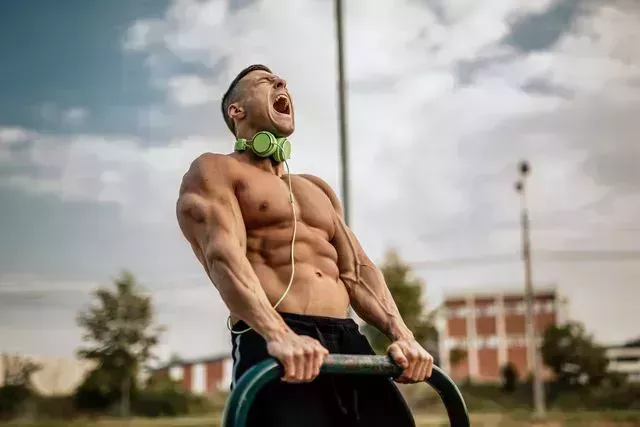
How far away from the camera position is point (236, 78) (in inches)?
108

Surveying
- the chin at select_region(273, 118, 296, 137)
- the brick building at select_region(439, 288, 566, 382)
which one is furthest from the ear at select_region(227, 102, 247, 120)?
the brick building at select_region(439, 288, 566, 382)

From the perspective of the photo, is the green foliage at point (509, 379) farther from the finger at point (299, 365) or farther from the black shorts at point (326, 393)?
the finger at point (299, 365)

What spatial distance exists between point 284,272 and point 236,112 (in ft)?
1.82

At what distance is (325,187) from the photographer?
9.44ft

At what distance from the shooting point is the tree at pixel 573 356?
34.7 metres

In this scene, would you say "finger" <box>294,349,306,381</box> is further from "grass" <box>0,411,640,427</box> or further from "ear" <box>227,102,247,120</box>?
"grass" <box>0,411,640,427</box>

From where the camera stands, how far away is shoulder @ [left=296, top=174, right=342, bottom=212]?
285cm

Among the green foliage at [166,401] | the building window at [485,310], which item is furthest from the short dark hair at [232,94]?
the building window at [485,310]

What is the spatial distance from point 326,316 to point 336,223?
380 mm

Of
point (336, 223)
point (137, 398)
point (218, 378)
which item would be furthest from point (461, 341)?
point (336, 223)

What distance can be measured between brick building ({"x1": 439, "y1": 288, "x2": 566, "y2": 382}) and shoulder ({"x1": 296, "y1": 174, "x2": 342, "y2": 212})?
47.9 meters

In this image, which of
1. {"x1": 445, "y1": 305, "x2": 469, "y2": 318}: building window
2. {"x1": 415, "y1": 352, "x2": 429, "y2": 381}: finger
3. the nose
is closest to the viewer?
{"x1": 415, "y1": 352, "x2": 429, "y2": 381}: finger

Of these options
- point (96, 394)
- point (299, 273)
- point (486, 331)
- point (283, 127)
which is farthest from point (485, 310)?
point (299, 273)

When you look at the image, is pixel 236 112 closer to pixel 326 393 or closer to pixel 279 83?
pixel 279 83
